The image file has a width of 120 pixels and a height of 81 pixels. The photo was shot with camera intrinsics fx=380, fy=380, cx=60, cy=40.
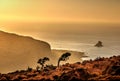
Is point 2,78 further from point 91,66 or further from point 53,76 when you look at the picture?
point 91,66

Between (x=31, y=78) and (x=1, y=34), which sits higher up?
(x=1, y=34)

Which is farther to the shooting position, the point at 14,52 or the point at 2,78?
the point at 14,52

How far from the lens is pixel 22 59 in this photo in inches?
2958

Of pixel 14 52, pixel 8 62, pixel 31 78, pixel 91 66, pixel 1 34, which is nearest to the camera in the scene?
pixel 31 78

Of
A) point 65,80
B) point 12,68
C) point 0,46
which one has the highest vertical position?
point 0,46

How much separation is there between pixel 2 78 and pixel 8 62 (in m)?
40.2

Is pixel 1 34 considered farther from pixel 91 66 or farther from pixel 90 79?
pixel 90 79

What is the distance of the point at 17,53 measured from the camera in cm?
8300

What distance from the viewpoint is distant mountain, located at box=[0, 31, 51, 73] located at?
69.8 meters

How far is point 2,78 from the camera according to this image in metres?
30.8

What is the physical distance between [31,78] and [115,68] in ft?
22.1

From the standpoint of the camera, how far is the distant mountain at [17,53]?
6980cm

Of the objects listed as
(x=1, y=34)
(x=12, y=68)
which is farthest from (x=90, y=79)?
(x=1, y=34)

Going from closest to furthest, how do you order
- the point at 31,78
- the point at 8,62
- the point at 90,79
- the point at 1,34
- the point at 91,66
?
the point at 90,79
the point at 31,78
the point at 91,66
the point at 8,62
the point at 1,34
